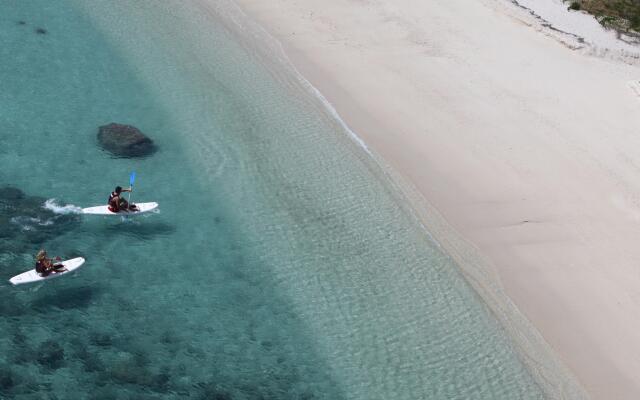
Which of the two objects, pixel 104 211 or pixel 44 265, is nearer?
pixel 44 265

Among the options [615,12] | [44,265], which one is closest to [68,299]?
[44,265]

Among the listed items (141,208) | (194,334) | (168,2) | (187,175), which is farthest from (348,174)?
(168,2)

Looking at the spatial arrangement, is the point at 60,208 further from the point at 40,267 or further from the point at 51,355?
the point at 51,355

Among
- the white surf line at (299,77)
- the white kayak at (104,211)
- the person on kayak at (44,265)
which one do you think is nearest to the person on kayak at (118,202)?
the white kayak at (104,211)

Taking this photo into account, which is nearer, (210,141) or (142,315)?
(142,315)

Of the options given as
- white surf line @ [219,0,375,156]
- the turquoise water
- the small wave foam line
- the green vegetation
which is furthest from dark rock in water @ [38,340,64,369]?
the green vegetation

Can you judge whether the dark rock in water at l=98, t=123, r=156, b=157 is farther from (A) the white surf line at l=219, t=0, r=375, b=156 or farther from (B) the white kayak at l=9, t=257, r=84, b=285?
(A) the white surf line at l=219, t=0, r=375, b=156

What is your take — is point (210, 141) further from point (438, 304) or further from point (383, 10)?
point (383, 10)
